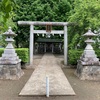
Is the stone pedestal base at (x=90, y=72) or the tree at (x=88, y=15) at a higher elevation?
the tree at (x=88, y=15)

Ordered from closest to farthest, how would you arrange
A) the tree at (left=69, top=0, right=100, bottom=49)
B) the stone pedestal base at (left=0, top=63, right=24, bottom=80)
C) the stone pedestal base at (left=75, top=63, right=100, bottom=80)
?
the stone pedestal base at (left=0, top=63, right=24, bottom=80) → the stone pedestal base at (left=75, top=63, right=100, bottom=80) → the tree at (left=69, top=0, right=100, bottom=49)

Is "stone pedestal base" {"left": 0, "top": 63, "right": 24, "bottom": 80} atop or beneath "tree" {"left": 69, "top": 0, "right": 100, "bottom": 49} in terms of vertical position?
beneath

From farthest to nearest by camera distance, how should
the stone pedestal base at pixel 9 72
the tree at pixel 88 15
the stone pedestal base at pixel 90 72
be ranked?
the tree at pixel 88 15 < the stone pedestal base at pixel 90 72 < the stone pedestal base at pixel 9 72

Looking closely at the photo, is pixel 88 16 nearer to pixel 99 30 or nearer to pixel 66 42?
pixel 99 30

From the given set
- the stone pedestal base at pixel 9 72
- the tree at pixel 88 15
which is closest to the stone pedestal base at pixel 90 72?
the stone pedestal base at pixel 9 72

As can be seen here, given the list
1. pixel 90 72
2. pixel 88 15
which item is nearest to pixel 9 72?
pixel 90 72

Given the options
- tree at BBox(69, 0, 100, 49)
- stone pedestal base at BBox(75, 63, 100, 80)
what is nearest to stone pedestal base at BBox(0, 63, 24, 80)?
stone pedestal base at BBox(75, 63, 100, 80)

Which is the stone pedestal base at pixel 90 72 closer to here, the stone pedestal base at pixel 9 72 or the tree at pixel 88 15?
the stone pedestal base at pixel 9 72

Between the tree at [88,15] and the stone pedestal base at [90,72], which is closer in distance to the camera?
the stone pedestal base at [90,72]

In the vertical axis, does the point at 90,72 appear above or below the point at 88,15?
below

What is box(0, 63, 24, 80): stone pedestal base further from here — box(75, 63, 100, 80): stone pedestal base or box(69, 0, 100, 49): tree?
box(69, 0, 100, 49): tree

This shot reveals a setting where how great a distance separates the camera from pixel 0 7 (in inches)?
48.5

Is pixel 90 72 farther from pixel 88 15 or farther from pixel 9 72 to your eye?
pixel 88 15

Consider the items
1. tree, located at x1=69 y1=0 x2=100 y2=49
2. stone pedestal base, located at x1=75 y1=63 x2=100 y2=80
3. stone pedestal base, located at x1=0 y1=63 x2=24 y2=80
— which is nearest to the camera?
stone pedestal base, located at x1=0 y1=63 x2=24 y2=80
